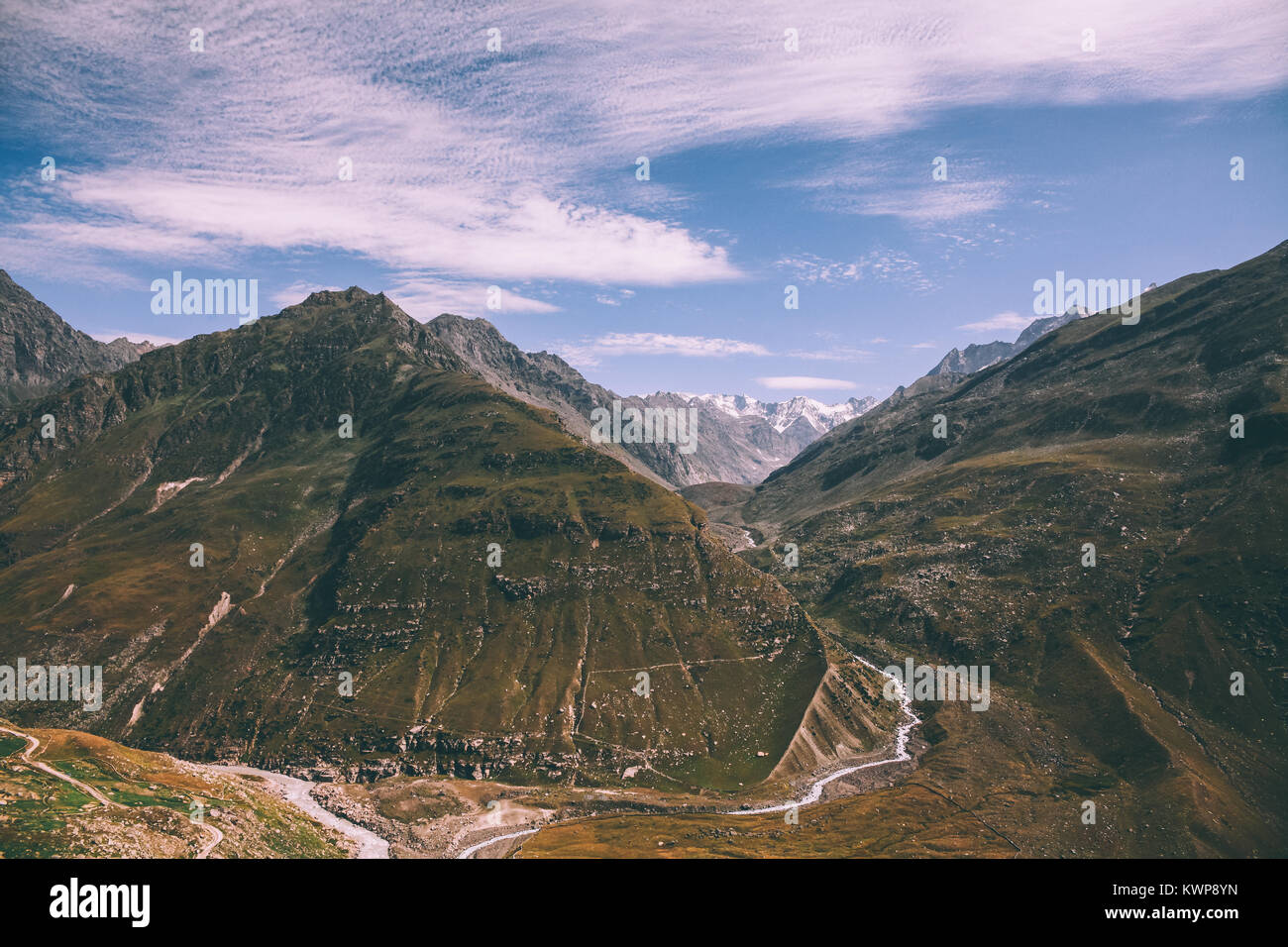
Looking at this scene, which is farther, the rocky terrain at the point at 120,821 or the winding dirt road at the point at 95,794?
the winding dirt road at the point at 95,794

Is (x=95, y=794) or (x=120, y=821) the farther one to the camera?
(x=95, y=794)

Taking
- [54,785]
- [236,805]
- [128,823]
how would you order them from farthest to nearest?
1. [236,805]
2. [54,785]
3. [128,823]

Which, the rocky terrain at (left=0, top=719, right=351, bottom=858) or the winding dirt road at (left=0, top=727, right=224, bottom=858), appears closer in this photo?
the rocky terrain at (left=0, top=719, right=351, bottom=858)

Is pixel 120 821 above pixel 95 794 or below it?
above
